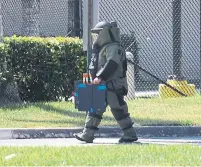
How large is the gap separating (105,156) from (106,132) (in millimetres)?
3095

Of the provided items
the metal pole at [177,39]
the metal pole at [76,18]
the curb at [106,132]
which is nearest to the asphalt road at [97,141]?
the curb at [106,132]

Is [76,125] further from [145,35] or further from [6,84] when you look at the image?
[145,35]

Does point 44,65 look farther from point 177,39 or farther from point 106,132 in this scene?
point 177,39

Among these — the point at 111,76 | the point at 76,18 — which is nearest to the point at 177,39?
the point at 76,18

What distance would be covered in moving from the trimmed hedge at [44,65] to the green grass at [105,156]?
5876 millimetres

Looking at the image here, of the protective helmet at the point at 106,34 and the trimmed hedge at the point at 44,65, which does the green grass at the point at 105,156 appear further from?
the trimmed hedge at the point at 44,65

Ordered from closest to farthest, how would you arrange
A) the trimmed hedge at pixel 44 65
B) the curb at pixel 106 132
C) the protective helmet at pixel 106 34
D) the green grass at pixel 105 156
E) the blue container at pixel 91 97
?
the green grass at pixel 105 156 < the blue container at pixel 91 97 < the protective helmet at pixel 106 34 < the curb at pixel 106 132 < the trimmed hedge at pixel 44 65

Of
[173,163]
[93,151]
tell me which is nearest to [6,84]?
[93,151]

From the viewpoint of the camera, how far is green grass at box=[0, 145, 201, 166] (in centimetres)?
764

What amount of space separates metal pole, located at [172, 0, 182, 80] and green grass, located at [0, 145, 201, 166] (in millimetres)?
8464

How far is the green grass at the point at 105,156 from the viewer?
7.64 meters

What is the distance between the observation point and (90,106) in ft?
32.0

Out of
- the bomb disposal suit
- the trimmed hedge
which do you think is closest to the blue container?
the bomb disposal suit

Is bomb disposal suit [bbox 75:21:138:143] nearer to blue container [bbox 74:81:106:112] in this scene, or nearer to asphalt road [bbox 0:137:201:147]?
blue container [bbox 74:81:106:112]
